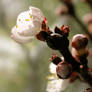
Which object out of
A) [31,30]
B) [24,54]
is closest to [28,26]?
[31,30]

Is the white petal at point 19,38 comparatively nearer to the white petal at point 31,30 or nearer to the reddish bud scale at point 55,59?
the white petal at point 31,30

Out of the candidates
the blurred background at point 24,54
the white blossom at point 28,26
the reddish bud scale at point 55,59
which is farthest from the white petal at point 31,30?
the blurred background at point 24,54

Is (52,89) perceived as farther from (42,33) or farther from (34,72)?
(34,72)

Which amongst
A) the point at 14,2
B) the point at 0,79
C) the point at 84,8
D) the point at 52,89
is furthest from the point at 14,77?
the point at 52,89

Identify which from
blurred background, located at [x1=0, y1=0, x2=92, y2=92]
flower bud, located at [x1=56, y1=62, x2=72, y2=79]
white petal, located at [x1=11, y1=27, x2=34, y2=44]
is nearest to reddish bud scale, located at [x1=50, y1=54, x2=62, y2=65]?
flower bud, located at [x1=56, y1=62, x2=72, y2=79]

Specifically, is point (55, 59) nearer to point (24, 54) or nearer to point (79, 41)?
point (79, 41)

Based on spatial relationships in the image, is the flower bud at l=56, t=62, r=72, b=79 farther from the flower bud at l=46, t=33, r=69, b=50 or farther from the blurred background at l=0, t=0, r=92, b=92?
the blurred background at l=0, t=0, r=92, b=92
